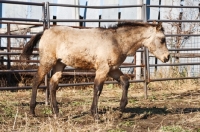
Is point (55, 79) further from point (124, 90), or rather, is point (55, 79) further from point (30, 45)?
point (124, 90)

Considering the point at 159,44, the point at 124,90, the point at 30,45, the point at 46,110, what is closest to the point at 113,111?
the point at 124,90

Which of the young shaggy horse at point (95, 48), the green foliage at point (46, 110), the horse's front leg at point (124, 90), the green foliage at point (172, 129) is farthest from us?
the green foliage at point (46, 110)

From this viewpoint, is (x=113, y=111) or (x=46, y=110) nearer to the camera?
(x=113, y=111)

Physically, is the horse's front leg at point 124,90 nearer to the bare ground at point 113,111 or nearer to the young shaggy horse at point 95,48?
the young shaggy horse at point 95,48

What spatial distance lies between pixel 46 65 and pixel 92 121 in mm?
1317

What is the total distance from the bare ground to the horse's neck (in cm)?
109

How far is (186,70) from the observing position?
11.3 meters

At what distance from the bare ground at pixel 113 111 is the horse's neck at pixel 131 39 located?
109 cm

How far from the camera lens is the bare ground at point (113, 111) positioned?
224 inches

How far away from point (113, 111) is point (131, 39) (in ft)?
4.21

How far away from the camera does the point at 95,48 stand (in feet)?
22.0

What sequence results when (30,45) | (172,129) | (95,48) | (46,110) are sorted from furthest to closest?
(46,110) < (30,45) < (95,48) < (172,129)

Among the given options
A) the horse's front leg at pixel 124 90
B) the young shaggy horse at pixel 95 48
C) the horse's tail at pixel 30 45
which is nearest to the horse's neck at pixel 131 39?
the young shaggy horse at pixel 95 48

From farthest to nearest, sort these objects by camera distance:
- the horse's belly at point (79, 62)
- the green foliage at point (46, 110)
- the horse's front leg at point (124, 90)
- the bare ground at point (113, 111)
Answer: the green foliage at point (46, 110), the horse's front leg at point (124, 90), the horse's belly at point (79, 62), the bare ground at point (113, 111)
